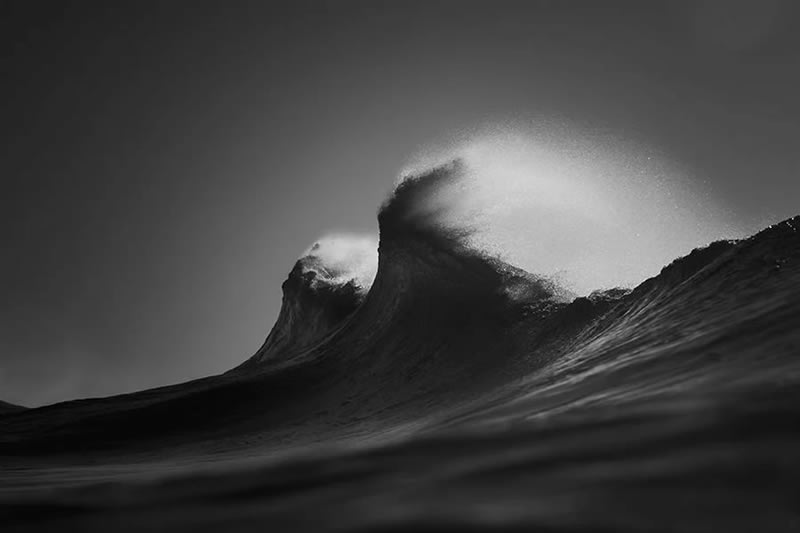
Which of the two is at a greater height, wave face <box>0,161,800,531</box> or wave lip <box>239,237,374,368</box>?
wave lip <box>239,237,374,368</box>

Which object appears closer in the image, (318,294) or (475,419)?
(475,419)

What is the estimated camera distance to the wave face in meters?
1.51

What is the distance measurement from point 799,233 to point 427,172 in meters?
13.3

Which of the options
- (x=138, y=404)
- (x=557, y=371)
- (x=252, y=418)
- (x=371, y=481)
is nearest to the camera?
(x=371, y=481)

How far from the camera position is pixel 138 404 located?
13.5 metres

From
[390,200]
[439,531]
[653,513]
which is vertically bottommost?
[653,513]

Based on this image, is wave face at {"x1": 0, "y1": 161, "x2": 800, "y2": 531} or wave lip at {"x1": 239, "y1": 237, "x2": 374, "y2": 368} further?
wave lip at {"x1": 239, "y1": 237, "x2": 374, "y2": 368}

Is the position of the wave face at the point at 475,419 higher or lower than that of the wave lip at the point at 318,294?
lower

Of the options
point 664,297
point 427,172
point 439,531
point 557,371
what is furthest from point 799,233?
point 427,172

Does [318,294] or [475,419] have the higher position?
[318,294]

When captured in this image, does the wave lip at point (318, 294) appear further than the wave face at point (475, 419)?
Yes

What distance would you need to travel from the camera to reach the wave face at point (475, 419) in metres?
1.51

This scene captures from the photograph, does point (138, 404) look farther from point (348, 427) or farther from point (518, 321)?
point (518, 321)

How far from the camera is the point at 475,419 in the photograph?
195 inches
